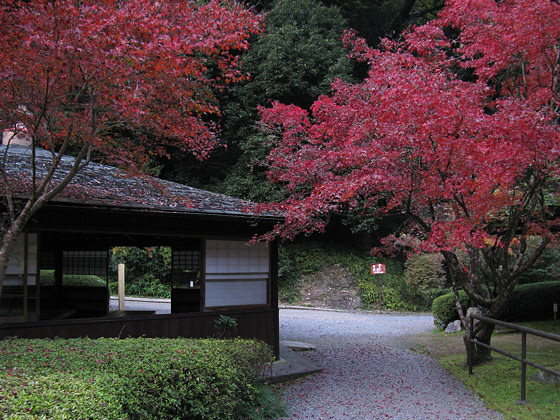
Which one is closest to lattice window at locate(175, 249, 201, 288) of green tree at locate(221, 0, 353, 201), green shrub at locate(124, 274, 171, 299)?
green tree at locate(221, 0, 353, 201)

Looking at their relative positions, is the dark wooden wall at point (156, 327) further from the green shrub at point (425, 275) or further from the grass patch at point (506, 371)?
the green shrub at point (425, 275)

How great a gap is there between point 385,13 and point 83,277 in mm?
18059

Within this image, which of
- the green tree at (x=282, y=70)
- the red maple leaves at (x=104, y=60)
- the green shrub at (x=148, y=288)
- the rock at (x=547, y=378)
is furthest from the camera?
the green shrub at (x=148, y=288)

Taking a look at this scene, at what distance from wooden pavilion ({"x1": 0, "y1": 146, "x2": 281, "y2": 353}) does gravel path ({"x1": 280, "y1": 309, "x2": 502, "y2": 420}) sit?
1.60 m

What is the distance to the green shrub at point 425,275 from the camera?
1930 centimetres

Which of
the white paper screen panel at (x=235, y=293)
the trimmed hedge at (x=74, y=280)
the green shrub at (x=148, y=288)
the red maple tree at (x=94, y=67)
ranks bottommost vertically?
the green shrub at (x=148, y=288)

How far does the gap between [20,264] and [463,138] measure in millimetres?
6392

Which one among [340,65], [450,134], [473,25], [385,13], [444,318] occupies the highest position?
[385,13]

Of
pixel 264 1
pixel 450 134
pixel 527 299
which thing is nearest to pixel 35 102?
pixel 450 134

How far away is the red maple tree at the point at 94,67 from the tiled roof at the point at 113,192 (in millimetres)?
421

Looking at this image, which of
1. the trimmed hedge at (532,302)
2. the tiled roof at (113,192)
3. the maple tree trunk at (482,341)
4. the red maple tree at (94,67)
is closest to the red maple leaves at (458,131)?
the tiled roof at (113,192)

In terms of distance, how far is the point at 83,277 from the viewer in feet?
46.3

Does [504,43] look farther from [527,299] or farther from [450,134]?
[527,299]

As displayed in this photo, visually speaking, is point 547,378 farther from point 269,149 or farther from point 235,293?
point 269,149
